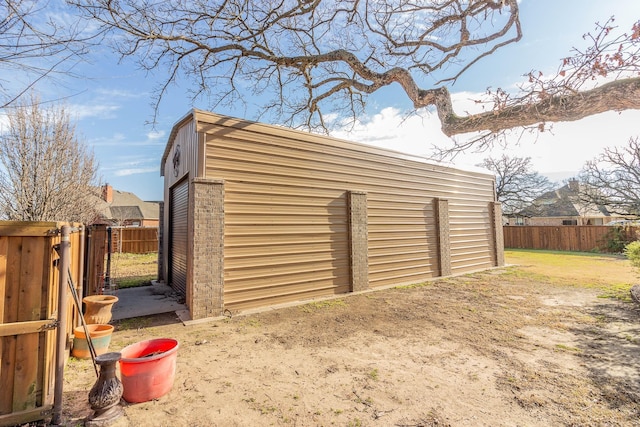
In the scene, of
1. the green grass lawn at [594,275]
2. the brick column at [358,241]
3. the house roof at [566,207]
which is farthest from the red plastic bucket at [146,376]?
the house roof at [566,207]

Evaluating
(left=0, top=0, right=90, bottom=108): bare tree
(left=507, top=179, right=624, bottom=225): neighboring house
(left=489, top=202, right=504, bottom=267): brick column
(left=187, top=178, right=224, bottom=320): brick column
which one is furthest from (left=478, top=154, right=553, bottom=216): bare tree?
(left=0, top=0, right=90, bottom=108): bare tree

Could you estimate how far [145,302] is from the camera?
21.7ft

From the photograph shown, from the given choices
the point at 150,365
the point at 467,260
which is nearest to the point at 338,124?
the point at 467,260

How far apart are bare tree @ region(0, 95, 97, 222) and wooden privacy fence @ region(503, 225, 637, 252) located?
2590 centimetres

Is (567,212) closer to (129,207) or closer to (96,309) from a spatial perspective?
(96,309)

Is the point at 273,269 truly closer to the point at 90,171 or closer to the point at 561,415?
the point at 561,415

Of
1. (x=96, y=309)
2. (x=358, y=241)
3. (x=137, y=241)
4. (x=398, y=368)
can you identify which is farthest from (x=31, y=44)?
(x=137, y=241)

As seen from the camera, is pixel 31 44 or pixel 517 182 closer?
pixel 31 44

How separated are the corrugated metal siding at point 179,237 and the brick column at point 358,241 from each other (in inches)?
155

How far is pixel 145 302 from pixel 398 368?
19.2 feet

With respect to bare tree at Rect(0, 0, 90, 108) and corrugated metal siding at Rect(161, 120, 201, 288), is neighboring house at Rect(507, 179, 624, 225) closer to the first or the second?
corrugated metal siding at Rect(161, 120, 201, 288)

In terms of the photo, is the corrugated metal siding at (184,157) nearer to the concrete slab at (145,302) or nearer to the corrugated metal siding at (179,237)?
the corrugated metal siding at (179,237)

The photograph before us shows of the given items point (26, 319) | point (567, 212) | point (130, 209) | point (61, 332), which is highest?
point (130, 209)

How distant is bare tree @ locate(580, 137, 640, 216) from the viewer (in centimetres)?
1476
